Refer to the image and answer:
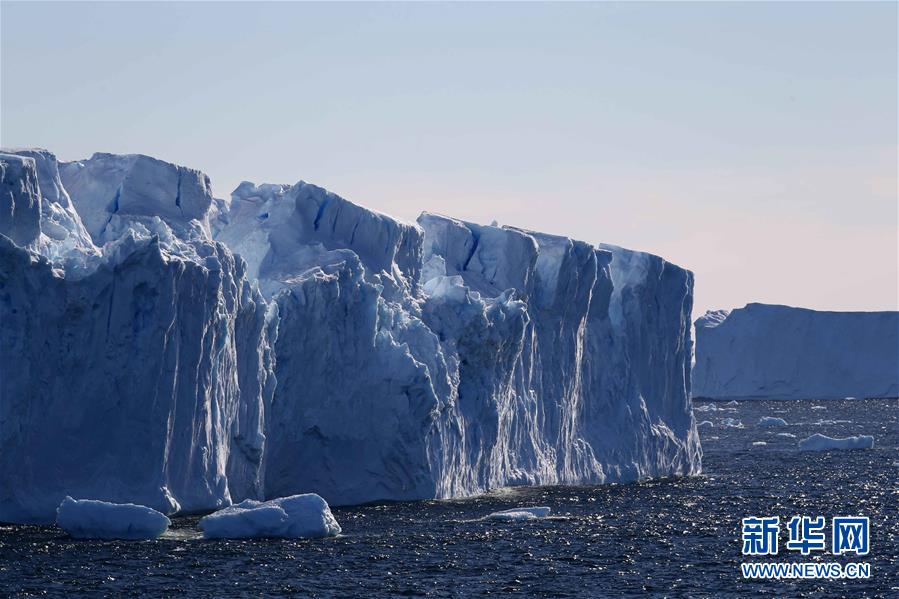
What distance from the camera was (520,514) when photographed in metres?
23.0

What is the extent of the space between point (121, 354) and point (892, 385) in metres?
58.7

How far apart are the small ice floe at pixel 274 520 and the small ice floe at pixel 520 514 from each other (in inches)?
132

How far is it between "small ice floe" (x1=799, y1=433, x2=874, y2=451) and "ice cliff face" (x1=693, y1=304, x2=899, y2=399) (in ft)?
84.8

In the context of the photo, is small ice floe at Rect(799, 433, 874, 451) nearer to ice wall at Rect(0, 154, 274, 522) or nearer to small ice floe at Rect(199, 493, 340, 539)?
ice wall at Rect(0, 154, 274, 522)

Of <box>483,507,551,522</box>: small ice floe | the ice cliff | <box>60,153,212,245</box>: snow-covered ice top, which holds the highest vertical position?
<box>60,153,212,245</box>: snow-covered ice top

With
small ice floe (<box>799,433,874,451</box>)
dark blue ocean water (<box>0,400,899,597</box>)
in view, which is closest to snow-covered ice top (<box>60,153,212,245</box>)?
dark blue ocean water (<box>0,400,899,597</box>)

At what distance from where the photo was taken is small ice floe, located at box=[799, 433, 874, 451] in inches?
1702

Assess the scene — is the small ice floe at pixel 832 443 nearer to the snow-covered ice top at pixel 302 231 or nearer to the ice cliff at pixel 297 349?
the ice cliff at pixel 297 349

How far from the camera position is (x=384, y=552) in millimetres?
19188

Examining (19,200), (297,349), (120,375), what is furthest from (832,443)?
(19,200)

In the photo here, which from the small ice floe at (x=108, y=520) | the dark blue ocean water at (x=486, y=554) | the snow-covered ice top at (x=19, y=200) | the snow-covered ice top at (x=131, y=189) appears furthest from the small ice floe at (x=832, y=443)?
the snow-covered ice top at (x=19, y=200)

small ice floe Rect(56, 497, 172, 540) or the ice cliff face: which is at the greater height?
the ice cliff face

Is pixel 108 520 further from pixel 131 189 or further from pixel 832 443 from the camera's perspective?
pixel 832 443

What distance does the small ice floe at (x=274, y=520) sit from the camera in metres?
19.4
